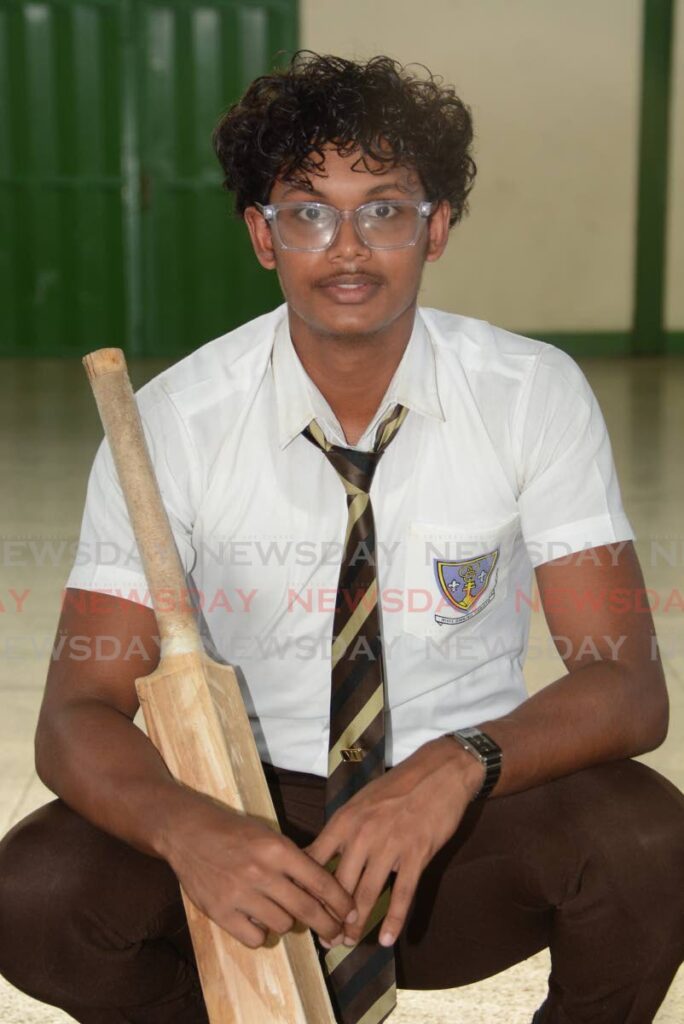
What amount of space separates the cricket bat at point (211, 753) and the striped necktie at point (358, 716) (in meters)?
0.11

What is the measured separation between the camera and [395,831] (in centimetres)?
136

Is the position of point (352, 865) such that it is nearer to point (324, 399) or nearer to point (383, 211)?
point (324, 399)

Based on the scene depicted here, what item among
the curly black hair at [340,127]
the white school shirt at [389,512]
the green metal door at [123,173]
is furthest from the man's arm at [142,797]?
the green metal door at [123,173]

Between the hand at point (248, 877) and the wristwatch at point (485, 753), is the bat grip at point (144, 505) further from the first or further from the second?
the wristwatch at point (485, 753)

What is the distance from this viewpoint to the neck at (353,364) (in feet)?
5.48

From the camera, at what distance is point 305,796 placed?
5.34 feet

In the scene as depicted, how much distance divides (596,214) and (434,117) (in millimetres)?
6804

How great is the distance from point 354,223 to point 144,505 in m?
0.43

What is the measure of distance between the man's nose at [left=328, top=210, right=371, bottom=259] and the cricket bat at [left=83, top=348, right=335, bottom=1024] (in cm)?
36

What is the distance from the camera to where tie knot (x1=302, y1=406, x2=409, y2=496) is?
1.62 meters

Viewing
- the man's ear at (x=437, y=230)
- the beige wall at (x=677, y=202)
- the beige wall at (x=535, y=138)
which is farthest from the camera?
the beige wall at (x=677, y=202)

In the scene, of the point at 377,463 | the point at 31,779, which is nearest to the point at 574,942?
the point at 377,463

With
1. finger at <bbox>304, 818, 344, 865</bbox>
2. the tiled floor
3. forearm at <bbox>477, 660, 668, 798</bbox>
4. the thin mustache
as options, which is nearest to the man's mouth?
the thin mustache

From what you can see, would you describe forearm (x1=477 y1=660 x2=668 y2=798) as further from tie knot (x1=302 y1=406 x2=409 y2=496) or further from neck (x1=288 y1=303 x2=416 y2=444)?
neck (x1=288 y1=303 x2=416 y2=444)
